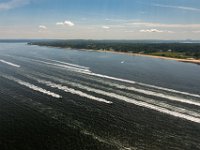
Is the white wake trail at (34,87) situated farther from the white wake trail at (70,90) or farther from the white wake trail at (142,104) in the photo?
the white wake trail at (142,104)

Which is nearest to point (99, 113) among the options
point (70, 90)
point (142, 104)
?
point (142, 104)

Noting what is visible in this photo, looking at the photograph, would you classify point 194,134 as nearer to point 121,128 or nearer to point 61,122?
point 121,128

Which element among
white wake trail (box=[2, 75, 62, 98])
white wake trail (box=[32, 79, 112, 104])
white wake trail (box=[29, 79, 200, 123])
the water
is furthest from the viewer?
white wake trail (box=[2, 75, 62, 98])

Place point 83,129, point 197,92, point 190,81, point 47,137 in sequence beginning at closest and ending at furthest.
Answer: point 47,137 → point 83,129 → point 197,92 → point 190,81

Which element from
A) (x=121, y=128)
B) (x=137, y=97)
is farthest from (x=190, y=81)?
(x=121, y=128)

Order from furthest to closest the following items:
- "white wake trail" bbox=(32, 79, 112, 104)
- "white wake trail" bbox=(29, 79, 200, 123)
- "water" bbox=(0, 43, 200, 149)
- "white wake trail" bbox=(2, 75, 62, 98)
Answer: "white wake trail" bbox=(2, 75, 62, 98)
"white wake trail" bbox=(32, 79, 112, 104)
"white wake trail" bbox=(29, 79, 200, 123)
"water" bbox=(0, 43, 200, 149)

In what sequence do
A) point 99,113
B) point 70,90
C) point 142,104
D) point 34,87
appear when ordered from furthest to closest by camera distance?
point 34,87 < point 70,90 < point 142,104 < point 99,113

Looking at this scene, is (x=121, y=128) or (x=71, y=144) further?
(x=121, y=128)

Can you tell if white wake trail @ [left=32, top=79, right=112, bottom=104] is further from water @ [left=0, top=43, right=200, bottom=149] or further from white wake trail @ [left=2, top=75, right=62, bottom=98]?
white wake trail @ [left=2, top=75, right=62, bottom=98]

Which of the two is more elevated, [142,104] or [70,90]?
[70,90]

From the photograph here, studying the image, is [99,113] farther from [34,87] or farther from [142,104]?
[34,87]

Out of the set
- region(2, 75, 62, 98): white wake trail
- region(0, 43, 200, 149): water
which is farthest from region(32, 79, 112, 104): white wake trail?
region(2, 75, 62, 98): white wake trail
